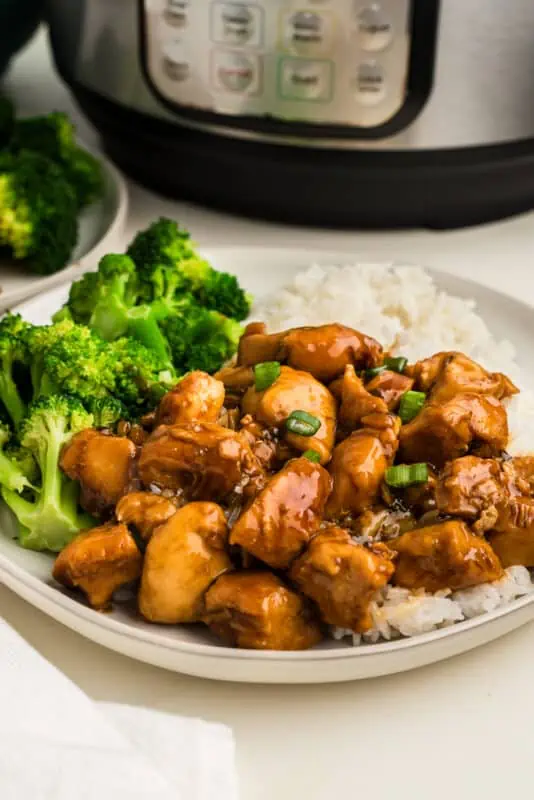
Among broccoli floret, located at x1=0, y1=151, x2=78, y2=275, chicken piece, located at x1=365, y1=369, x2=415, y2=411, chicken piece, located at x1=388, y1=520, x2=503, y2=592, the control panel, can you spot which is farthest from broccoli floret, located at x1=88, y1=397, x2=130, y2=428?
the control panel

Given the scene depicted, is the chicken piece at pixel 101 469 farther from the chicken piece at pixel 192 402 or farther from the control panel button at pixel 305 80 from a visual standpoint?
the control panel button at pixel 305 80

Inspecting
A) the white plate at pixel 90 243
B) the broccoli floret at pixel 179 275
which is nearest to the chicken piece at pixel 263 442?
the broccoli floret at pixel 179 275

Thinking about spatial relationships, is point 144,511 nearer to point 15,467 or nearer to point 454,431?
point 15,467

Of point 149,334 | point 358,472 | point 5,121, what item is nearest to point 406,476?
point 358,472

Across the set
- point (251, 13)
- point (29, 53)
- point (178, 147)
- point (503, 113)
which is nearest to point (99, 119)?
point (178, 147)

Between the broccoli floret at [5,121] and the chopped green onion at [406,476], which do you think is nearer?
the chopped green onion at [406,476]

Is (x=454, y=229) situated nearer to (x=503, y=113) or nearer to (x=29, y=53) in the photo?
(x=503, y=113)
